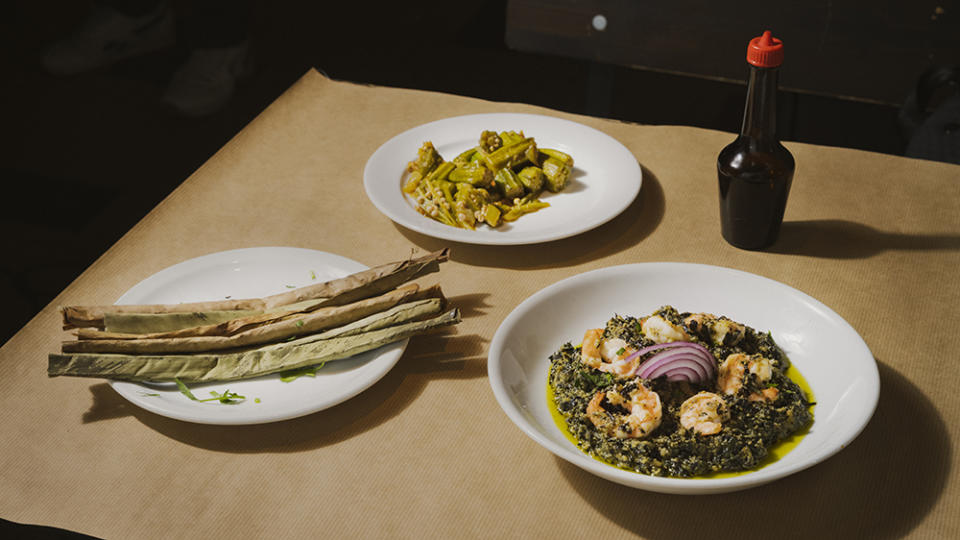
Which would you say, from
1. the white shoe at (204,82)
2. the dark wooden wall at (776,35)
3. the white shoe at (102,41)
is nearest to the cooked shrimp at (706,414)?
the dark wooden wall at (776,35)

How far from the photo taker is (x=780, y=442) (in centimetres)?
91

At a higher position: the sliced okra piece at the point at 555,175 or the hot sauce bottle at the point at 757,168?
the hot sauce bottle at the point at 757,168

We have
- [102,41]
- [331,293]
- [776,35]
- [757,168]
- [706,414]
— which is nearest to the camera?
[706,414]

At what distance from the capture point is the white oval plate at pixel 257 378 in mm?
971

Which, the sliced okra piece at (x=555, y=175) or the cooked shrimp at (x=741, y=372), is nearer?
the cooked shrimp at (x=741, y=372)

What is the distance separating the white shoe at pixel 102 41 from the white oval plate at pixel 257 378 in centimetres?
299

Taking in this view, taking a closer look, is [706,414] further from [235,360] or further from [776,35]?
[776,35]

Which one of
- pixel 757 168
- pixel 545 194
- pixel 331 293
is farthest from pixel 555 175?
pixel 331 293

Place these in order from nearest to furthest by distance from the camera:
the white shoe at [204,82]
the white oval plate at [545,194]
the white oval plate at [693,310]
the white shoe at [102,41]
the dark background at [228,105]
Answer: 1. the white oval plate at [693,310]
2. the white oval plate at [545,194]
3. the dark background at [228,105]
4. the white shoe at [204,82]
5. the white shoe at [102,41]

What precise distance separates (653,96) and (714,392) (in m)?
2.68

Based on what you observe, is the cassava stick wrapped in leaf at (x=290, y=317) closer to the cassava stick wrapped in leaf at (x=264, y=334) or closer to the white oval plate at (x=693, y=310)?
the cassava stick wrapped in leaf at (x=264, y=334)

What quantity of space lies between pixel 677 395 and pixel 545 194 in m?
0.61

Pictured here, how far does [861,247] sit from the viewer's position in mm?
1312

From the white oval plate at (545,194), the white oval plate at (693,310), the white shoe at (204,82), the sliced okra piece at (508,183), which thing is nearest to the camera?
the white oval plate at (693,310)
